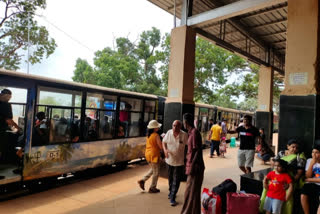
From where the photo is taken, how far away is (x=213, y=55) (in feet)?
65.7

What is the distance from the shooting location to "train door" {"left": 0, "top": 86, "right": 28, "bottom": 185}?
4876 mm

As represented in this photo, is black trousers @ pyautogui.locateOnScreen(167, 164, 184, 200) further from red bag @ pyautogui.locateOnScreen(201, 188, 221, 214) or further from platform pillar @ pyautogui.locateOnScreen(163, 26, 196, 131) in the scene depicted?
platform pillar @ pyautogui.locateOnScreen(163, 26, 196, 131)

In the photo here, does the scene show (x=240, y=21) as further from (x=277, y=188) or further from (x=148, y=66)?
(x=148, y=66)


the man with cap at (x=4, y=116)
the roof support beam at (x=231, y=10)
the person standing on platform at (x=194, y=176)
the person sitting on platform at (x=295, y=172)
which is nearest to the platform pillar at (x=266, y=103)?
the roof support beam at (x=231, y=10)

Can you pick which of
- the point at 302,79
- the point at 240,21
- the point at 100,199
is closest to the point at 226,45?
the point at 240,21

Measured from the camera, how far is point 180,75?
6.54 m

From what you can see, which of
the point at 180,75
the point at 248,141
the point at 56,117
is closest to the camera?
the point at 248,141

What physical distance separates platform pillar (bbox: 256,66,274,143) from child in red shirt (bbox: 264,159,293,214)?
9371mm

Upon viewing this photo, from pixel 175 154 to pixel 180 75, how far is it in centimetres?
266

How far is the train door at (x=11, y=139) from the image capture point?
16.0 feet

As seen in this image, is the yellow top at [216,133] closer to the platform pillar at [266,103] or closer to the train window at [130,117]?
the platform pillar at [266,103]

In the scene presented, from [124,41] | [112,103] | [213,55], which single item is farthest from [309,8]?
[124,41]

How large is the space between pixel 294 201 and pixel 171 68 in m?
4.38

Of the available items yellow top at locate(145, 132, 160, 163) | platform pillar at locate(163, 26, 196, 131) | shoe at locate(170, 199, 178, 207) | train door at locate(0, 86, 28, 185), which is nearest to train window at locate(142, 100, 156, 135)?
platform pillar at locate(163, 26, 196, 131)
